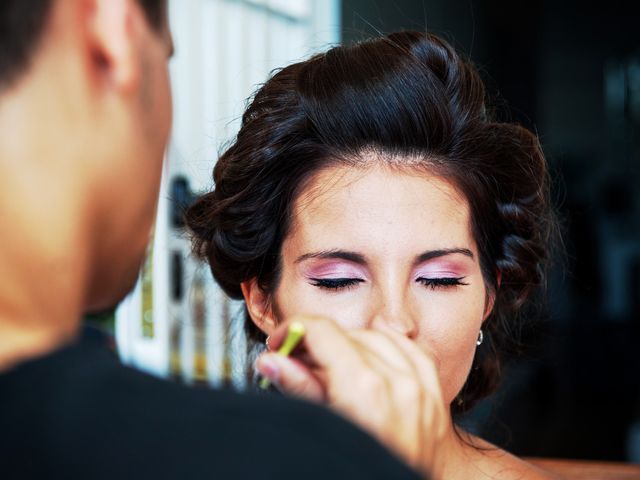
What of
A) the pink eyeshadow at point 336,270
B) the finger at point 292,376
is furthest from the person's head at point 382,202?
the finger at point 292,376

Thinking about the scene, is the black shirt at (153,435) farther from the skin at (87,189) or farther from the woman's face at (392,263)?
the woman's face at (392,263)

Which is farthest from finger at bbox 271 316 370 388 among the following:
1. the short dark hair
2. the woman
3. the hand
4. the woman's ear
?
the woman's ear

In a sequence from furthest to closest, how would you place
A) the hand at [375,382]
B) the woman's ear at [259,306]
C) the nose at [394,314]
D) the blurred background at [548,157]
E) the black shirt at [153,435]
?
1. the blurred background at [548,157]
2. the woman's ear at [259,306]
3. the nose at [394,314]
4. the hand at [375,382]
5. the black shirt at [153,435]

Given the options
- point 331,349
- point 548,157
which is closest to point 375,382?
point 331,349

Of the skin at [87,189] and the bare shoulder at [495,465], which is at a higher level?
the skin at [87,189]

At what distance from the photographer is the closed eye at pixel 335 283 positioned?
1.13 meters

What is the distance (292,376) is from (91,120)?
23 centimetres

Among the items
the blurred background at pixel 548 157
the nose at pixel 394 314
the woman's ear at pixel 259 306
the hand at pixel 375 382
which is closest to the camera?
the hand at pixel 375 382

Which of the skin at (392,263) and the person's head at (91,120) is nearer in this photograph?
the person's head at (91,120)

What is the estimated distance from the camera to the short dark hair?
0.51 m

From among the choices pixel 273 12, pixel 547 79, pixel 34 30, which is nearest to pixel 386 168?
pixel 34 30

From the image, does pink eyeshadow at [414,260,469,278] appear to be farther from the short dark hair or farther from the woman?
the short dark hair

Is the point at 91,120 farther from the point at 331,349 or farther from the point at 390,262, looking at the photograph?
the point at 390,262

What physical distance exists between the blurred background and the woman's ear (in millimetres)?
343
